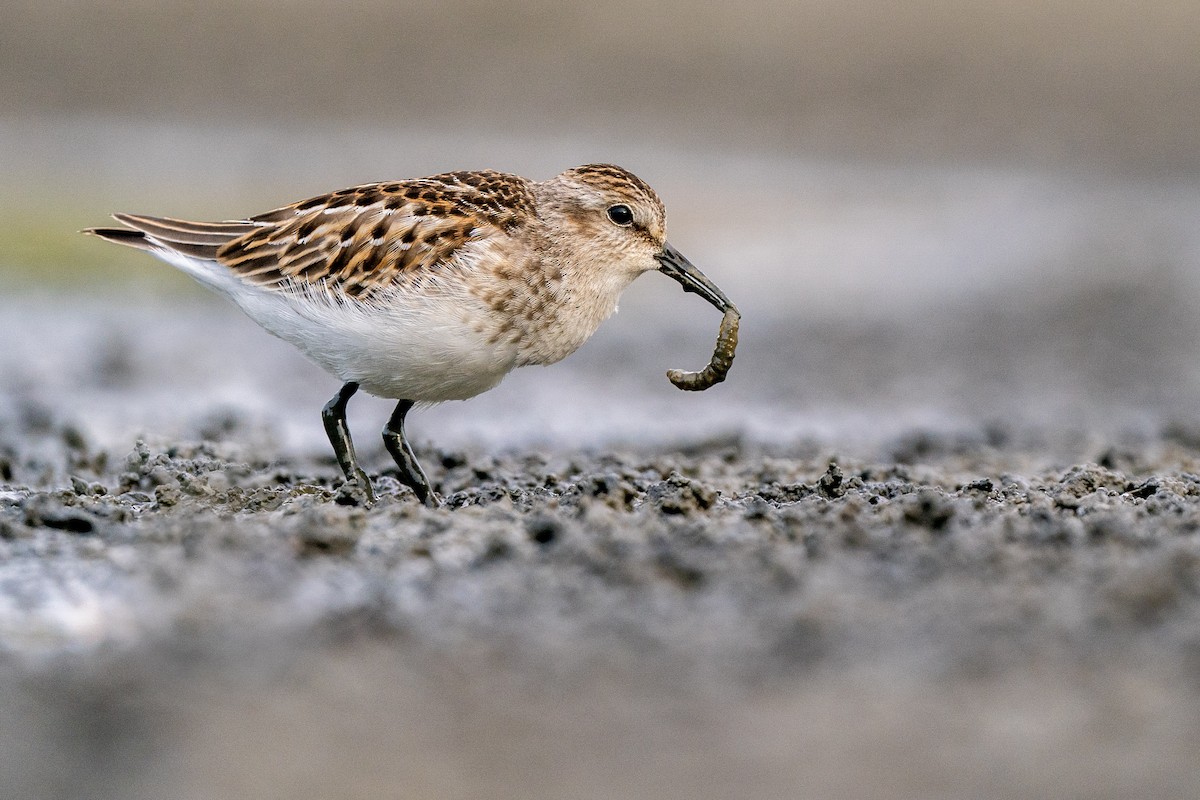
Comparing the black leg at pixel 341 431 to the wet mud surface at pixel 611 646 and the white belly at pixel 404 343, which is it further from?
the wet mud surface at pixel 611 646

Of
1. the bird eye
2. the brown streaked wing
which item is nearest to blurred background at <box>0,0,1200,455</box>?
the bird eye

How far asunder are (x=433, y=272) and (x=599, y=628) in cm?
267

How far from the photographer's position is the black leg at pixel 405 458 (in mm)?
7934

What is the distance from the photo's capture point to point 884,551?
594cm

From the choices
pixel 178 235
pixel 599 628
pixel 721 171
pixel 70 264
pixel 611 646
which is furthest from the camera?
pixel 721 171

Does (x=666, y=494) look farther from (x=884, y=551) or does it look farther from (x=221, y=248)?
(x=221, y=248)

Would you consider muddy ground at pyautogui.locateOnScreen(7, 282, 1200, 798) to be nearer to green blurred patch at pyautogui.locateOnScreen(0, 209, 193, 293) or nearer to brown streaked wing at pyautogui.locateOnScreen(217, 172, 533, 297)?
brown streaked wing at pyautogui.locateOnScreen(217, 172, 533, 297)

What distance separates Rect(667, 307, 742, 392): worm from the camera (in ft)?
26.9

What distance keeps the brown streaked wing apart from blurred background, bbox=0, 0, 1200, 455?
11.8 feet

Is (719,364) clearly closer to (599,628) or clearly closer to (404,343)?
(404,343)

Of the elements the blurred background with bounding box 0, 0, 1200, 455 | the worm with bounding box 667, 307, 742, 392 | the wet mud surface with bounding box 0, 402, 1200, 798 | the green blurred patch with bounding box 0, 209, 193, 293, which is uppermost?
A: the blurred background with bounding box 0, 0, 1200, 455

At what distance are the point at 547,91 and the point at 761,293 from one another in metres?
14.5

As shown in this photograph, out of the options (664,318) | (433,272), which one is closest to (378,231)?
(433,272)

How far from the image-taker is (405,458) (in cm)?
801
